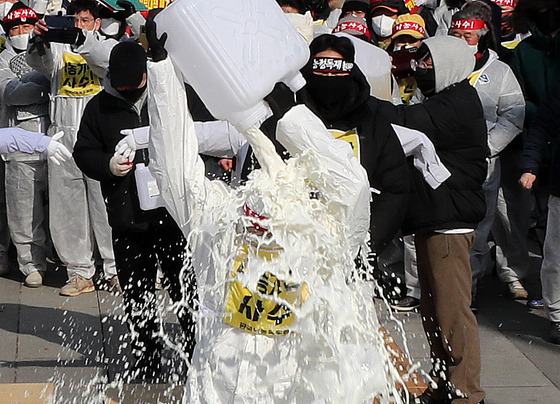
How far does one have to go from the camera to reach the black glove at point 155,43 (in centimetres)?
362

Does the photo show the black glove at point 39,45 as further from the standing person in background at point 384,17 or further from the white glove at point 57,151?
the standing person in background at point 384,17

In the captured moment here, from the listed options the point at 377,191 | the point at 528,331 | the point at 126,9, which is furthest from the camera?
the point at 126,9

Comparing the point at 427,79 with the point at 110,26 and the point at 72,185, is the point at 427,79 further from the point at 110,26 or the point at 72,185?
the point at 110,26

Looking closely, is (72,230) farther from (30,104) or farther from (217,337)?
(217,337)

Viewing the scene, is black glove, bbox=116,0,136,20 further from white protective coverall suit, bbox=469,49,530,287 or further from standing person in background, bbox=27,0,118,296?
white protective coverall suit, bbox=469,49,530,287

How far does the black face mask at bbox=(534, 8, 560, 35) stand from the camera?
23.9ft

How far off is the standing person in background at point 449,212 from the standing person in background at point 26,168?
3.97 m

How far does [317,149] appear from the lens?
3.44 meters

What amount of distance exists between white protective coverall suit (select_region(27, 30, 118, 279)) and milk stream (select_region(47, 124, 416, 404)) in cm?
452

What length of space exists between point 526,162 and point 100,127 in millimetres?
2926

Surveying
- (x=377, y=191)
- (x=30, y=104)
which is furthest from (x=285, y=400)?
(x=30, y=104)

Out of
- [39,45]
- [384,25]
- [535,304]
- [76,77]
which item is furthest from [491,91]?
[39,45]

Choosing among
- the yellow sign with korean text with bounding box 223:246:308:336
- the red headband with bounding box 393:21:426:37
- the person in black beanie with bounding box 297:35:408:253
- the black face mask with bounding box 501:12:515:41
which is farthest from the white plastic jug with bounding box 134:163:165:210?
the black face mask with bounding box 501:12:515:41

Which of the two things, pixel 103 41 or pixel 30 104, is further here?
pixel 30 104
